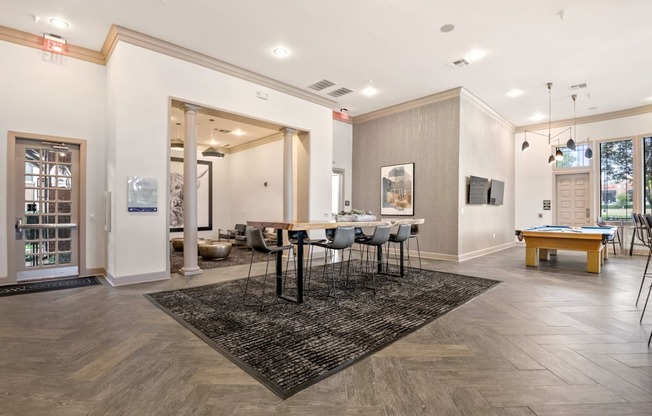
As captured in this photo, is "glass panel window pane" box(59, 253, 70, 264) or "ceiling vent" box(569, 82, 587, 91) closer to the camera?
"glass panel window pane" box(59, 253, 70, 264)

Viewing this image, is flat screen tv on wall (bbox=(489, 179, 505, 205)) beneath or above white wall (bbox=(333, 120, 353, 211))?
beneath

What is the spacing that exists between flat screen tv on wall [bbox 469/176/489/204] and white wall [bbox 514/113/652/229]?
269 centimetres

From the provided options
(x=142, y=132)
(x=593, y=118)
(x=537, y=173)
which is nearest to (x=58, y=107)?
(x=142, y=132)

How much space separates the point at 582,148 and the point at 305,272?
8700mm

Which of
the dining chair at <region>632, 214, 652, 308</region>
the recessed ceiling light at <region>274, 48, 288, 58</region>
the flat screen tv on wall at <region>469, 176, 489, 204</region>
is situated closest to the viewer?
the dining chair at <region>632, 214, 652, 308</region>

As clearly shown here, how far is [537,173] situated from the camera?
30.9ft

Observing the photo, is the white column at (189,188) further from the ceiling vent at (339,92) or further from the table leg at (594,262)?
the table leg at (594,262)

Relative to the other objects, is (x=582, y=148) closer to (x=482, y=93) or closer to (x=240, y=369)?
(x=482, y=93)

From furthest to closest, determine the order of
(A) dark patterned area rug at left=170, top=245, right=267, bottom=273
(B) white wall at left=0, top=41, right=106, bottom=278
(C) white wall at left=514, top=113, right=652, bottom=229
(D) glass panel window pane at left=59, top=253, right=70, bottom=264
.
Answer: (C) white wall at left=514, top=113, right=652, bottom=229 < (A) dark patterned area rug at left=170, top=245, right=267, bottom=273 < (D) glass panel window pane at left=59, top=253, right=70, bottom=264 < (B) white wall at left=0, top=41, right=106, bottom=278

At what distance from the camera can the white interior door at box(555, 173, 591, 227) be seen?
8.72 meters

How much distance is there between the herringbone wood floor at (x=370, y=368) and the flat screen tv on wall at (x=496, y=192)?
4699mm

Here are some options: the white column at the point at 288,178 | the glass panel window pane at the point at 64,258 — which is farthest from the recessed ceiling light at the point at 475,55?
the glass panel window pane at the point at 64,258

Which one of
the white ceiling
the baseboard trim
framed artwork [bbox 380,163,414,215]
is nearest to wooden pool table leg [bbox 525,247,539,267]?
framed artwork [bbox 380,163,414,215]

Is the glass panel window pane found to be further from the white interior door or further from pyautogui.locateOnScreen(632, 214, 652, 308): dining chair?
the white interior door
